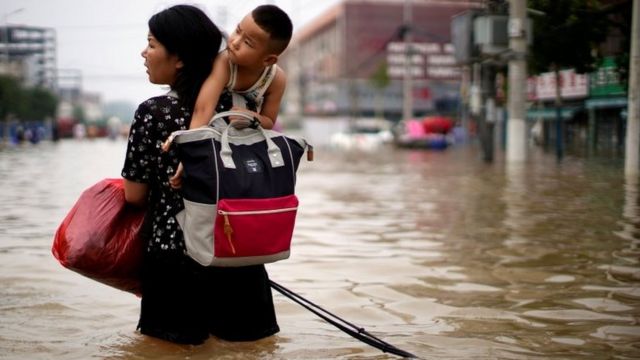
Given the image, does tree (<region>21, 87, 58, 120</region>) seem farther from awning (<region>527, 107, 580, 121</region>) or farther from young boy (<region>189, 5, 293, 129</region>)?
young boy (<region>189, 5, 293, 129</region>)

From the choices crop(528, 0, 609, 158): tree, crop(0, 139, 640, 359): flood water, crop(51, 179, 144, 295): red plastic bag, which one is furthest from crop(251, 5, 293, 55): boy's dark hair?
crop(528, 0, 609, 158): tree

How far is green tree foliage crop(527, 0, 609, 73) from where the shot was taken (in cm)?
1446

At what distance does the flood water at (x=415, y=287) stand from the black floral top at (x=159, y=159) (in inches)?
23.6

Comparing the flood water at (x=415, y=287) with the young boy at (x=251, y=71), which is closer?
the young boy at (x=251, y=71)

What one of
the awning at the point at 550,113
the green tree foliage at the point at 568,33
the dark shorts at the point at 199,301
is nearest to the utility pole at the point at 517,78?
the green tree foliage at the point at 568,33

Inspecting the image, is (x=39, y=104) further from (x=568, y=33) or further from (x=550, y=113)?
(x=568, y=33)

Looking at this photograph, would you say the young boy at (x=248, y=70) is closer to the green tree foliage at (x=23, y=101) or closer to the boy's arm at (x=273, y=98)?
the boy's arm at (x=273, y=98)

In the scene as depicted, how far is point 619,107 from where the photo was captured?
27406mm

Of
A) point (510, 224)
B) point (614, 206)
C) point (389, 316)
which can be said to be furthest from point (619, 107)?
point (389, 316)

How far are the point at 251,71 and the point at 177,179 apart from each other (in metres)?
0.54

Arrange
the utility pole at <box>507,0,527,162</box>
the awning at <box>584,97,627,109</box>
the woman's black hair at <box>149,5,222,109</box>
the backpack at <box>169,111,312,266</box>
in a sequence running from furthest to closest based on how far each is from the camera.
Result: the awning at <box>584,97,627,109</box> < the utility pole at <box>507,0,527,162</box> < the woman's black hair at <box>149,5,222,109</box> < the backpack at <box>169,111,312,266</box>

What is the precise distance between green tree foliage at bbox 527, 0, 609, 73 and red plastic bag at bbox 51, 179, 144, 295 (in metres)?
11.9

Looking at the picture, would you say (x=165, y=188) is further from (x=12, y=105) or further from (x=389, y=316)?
(x=12, y=105)

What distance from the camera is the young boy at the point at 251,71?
10.9ft
